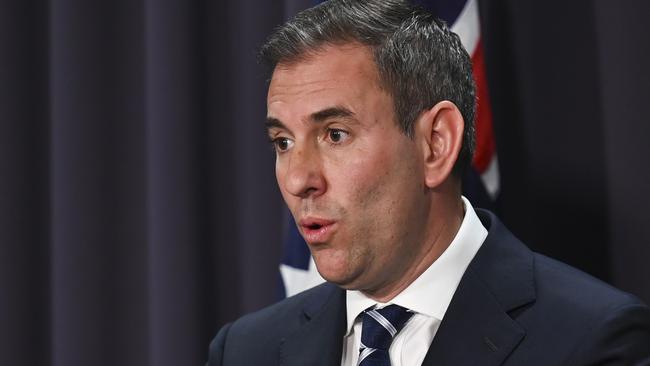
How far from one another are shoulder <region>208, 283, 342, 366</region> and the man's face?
236 mm

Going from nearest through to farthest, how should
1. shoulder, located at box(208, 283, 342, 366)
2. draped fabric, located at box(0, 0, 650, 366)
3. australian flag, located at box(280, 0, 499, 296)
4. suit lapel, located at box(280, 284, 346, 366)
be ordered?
1. suit lapel, located at box(280, 284, 346, 366)
2. shoulder, located at box(208, 283, 342, 366)
3. australian flag, located at box(280, 0, 499, 296)
4. draped fabric, located at box(0, 0, 650, 366)

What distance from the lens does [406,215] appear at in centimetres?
141

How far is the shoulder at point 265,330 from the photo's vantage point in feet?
5.35

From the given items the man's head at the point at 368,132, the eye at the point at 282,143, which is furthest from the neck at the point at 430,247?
the eye at the point at 282,143

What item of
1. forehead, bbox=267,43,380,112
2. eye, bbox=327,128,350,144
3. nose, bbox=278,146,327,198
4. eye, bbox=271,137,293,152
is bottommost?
nose, bbox=278,146,327,198

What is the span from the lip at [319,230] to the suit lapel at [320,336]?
0.77 ft

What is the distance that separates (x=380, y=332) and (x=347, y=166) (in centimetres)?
27

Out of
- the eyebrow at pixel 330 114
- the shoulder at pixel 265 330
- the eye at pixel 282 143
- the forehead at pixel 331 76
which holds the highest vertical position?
the forehead at pixel 331 76

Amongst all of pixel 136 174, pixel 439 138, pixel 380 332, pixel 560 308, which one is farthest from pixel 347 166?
pixel 136 174

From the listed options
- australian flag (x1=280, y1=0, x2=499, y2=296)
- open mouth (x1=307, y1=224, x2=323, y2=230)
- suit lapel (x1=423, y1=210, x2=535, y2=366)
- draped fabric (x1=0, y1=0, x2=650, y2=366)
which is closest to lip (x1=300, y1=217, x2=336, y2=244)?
open mouth (x1=307, y1=224, x2=323, y2=230)

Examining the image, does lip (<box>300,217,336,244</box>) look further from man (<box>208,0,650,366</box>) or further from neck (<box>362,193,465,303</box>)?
neck (<box>362,193,465,303</box>)

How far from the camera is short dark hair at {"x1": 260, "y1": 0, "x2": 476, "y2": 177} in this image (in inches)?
55.5

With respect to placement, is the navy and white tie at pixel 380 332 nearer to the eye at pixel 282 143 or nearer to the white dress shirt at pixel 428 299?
the white dress shirt at pixel 428 299

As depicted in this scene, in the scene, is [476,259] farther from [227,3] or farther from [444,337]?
[227,3]
